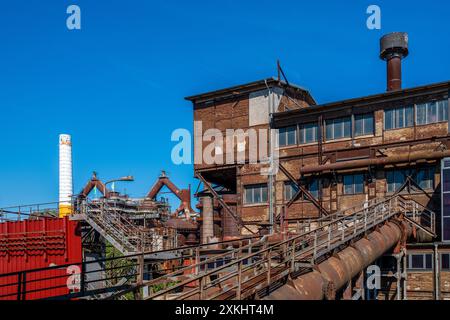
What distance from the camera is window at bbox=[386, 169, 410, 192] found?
24.9 meters

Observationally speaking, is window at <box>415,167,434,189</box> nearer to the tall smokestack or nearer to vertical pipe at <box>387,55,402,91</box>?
vertical pipe at <box>387,55,402,91</box>

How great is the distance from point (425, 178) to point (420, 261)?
400 cm

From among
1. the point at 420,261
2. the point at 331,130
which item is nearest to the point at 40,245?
the point at 331,130

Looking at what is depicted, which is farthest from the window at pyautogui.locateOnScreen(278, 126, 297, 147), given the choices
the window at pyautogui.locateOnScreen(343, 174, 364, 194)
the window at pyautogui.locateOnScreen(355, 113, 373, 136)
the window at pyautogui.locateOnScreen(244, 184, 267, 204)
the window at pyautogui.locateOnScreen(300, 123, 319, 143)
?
the window at pyautogui.locateOnScreen(343, 174, 364, 194)

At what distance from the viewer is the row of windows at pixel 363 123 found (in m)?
24.3

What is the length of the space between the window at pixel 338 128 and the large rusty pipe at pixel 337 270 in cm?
842

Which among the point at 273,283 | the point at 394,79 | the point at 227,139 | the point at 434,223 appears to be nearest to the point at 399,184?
the point at 434,223

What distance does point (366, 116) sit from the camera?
1040 inches

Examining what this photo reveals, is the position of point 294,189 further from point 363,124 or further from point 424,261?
point 424,261

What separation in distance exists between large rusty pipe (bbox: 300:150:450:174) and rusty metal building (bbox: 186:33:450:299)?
54 millimetres

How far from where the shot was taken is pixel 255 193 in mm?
29984

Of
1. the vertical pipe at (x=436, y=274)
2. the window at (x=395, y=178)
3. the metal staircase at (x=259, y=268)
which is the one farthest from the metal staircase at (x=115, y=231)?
the vertical pipe at (x=436, y=274)
